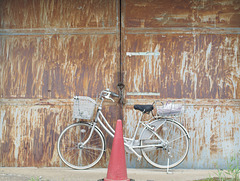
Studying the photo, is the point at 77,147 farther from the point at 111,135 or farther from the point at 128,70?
the point at 128,70

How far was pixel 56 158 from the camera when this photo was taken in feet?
20.2

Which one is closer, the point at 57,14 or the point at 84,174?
the point at 84,174

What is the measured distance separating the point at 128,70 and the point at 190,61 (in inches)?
43.6

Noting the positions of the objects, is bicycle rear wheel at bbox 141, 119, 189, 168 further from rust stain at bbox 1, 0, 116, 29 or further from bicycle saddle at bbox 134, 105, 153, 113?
rust stain at bbox 1, 0, 116, 29

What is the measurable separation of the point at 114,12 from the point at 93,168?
2759 mm

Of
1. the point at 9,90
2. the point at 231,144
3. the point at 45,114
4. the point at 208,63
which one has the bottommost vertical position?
the point at 231,144

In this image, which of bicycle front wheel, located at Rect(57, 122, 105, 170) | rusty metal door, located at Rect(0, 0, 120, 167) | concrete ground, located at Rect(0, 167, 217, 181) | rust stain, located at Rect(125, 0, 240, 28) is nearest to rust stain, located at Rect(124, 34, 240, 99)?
rust stain, located at Rect(125, 0, 240, 28)

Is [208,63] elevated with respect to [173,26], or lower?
lower

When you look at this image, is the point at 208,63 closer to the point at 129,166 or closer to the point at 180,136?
the point at 180,136

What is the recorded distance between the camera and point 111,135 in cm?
591

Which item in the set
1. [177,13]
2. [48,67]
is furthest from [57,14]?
[177,13]

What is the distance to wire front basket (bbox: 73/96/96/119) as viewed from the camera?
18.6ft

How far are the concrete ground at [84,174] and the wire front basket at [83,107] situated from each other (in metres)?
0.92

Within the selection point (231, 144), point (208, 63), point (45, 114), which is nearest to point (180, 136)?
point (231, 144)
